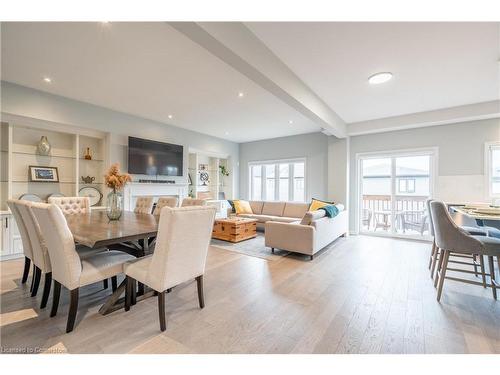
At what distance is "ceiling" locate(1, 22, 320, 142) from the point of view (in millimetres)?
2260

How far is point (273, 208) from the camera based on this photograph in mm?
6301

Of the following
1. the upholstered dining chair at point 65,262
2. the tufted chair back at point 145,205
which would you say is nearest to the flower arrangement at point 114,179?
the upholstered dining chair at point 65,262

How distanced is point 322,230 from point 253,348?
2572 mm

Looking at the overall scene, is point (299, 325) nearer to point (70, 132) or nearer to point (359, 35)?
point (359, 35)

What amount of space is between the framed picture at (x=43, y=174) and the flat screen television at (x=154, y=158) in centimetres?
121

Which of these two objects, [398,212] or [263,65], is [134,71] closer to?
[263,65]

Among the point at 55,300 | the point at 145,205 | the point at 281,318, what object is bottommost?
the point at 281,318

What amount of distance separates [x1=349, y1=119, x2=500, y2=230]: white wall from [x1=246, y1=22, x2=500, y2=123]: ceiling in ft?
2.46

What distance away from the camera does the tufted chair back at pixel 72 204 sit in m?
3.20

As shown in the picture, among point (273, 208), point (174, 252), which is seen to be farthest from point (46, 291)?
point (273, 208)

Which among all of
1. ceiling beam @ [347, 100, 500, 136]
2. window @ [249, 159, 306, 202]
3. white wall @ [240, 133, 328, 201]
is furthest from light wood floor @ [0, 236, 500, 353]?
window @ [249, 159, 306, 202]

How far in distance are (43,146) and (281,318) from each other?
470 centimetres

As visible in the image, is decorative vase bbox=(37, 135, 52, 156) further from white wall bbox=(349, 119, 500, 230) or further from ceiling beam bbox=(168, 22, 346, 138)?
white wall bbox=(349, 119, 500, 230)
